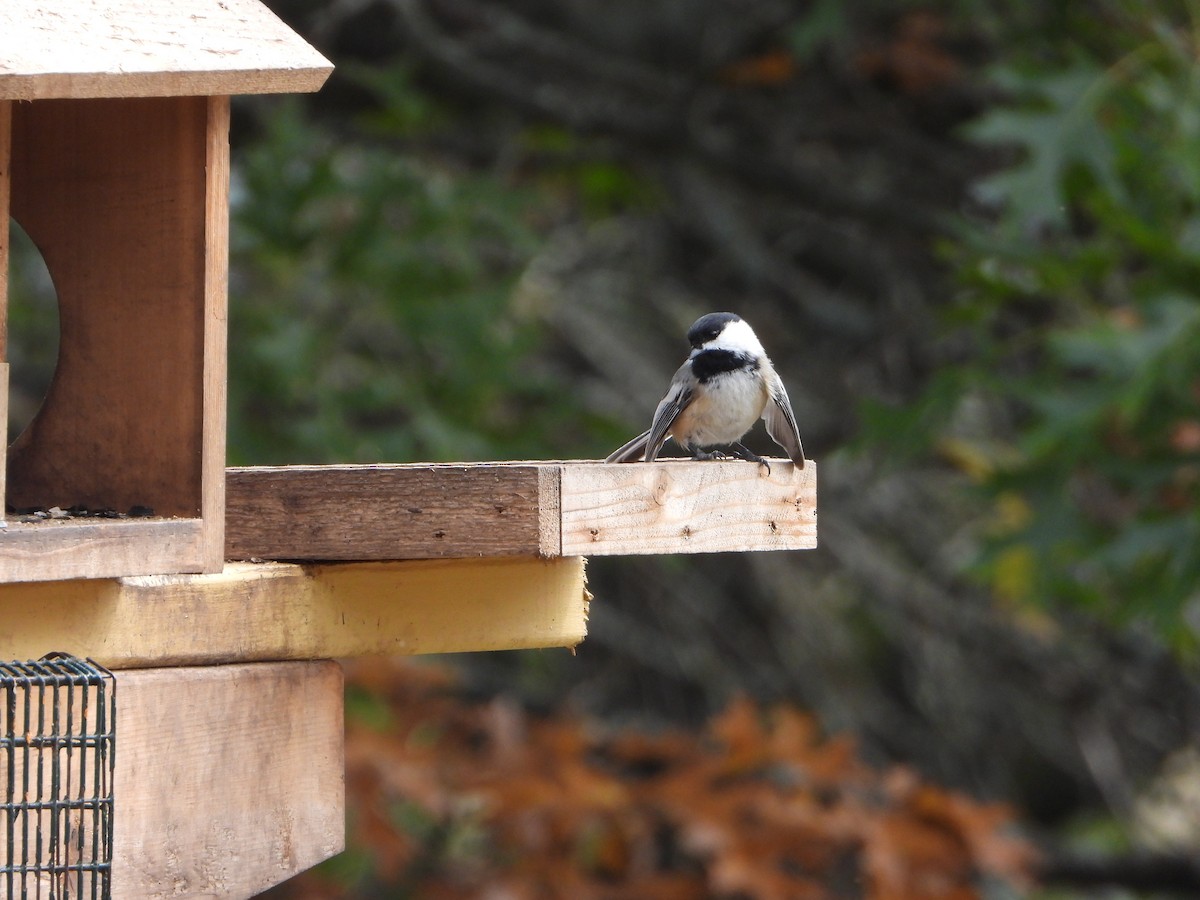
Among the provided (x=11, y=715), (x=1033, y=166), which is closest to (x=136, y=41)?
(x=11, y=715)

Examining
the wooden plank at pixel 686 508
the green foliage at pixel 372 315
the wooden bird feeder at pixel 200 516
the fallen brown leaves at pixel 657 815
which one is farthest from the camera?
the fallen brown leaves at pixel 657 815

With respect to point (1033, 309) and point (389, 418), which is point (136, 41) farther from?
point (1033, 309)

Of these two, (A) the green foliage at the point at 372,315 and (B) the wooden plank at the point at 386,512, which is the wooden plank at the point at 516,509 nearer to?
(B) the wooden plank at the point at 386,512

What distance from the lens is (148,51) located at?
2.15m

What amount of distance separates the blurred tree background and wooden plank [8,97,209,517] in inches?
74.3

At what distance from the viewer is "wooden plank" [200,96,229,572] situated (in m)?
2.27

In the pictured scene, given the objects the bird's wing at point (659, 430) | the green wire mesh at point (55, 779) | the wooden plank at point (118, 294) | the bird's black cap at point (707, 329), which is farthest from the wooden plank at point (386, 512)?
the bird's black cap at point (707, 329)

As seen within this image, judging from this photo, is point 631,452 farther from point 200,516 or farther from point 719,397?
point 200,516

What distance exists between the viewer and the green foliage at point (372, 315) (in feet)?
15.3

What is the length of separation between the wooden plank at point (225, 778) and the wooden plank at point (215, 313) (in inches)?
8.2

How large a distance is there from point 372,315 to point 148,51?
287cm

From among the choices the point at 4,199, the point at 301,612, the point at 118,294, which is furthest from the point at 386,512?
the point at 4,199

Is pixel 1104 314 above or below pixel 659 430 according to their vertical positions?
above

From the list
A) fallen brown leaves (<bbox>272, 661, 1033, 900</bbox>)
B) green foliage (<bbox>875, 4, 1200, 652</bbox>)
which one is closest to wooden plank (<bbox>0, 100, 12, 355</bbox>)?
green foliage (<bbox>875, 4, 1200, 652</bbox>)
